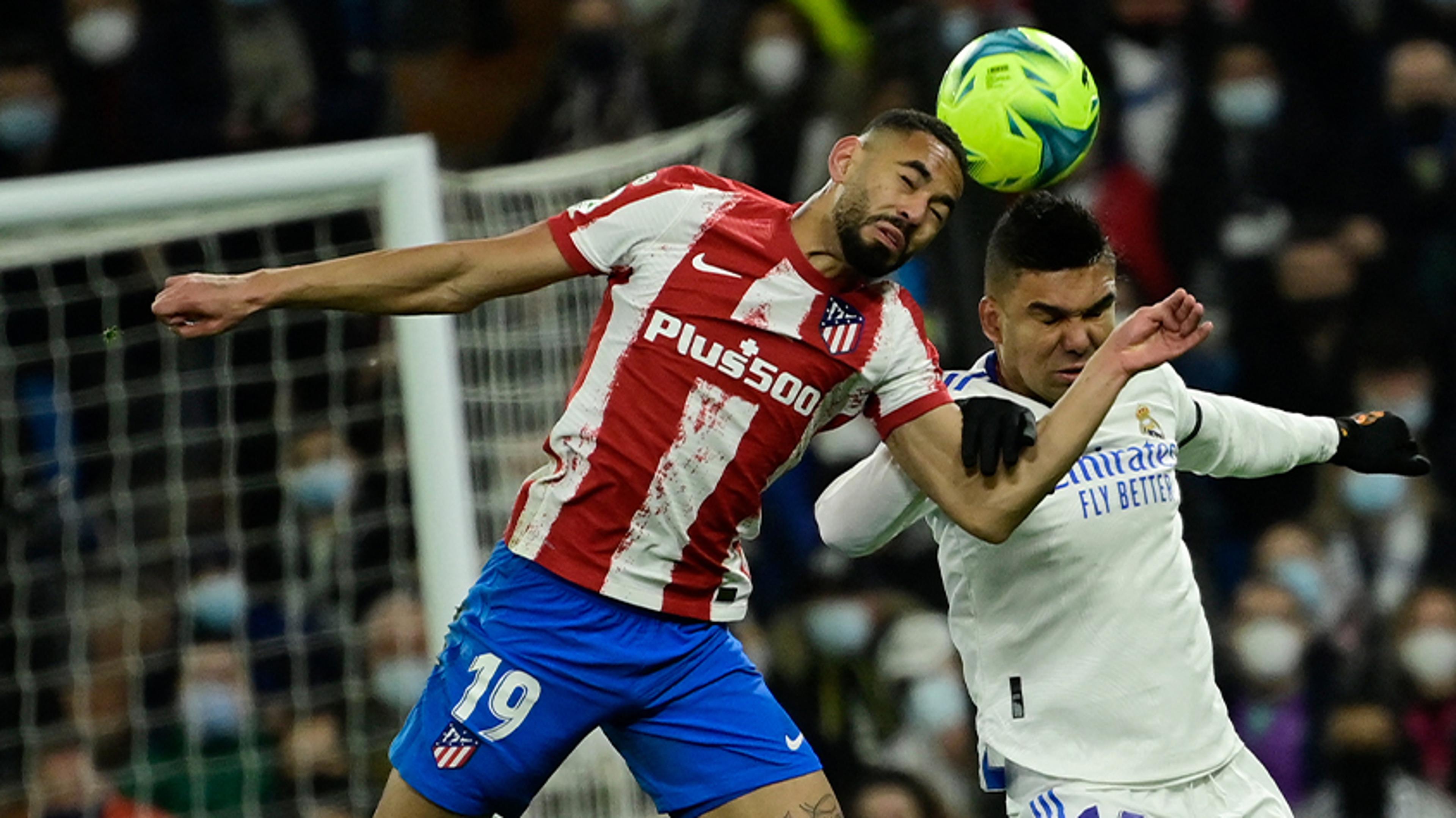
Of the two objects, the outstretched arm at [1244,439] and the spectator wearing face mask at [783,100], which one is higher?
the spectator wearing face mask at [783,100]

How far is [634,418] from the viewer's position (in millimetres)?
3584

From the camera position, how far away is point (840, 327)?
356 centimetres

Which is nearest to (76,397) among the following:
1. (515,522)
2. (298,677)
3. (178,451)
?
(178,451)

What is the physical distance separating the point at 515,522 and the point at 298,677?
225 centimetres

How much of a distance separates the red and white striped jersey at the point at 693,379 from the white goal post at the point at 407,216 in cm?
90

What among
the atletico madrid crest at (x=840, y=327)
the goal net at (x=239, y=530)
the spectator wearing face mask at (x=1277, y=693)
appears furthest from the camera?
the spectator wearing face mask at (x=1277, y=693)

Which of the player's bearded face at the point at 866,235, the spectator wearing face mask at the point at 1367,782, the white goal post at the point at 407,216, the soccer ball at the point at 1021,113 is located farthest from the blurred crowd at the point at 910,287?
the player's bearded face at the point at 866,235

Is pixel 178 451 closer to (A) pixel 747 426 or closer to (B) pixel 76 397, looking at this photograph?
(B) pixel 76 397

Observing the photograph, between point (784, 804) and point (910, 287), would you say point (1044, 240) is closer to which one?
point (784, 804)

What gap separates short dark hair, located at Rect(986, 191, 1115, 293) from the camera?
355 centimetres

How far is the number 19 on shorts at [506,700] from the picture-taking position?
143 inches

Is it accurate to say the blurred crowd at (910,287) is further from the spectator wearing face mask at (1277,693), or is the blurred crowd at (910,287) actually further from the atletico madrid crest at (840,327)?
the atletico madrid crest at (840,327)

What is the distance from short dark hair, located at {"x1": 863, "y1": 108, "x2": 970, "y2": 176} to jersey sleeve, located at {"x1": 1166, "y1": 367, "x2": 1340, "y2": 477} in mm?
634

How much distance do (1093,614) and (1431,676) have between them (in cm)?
319
